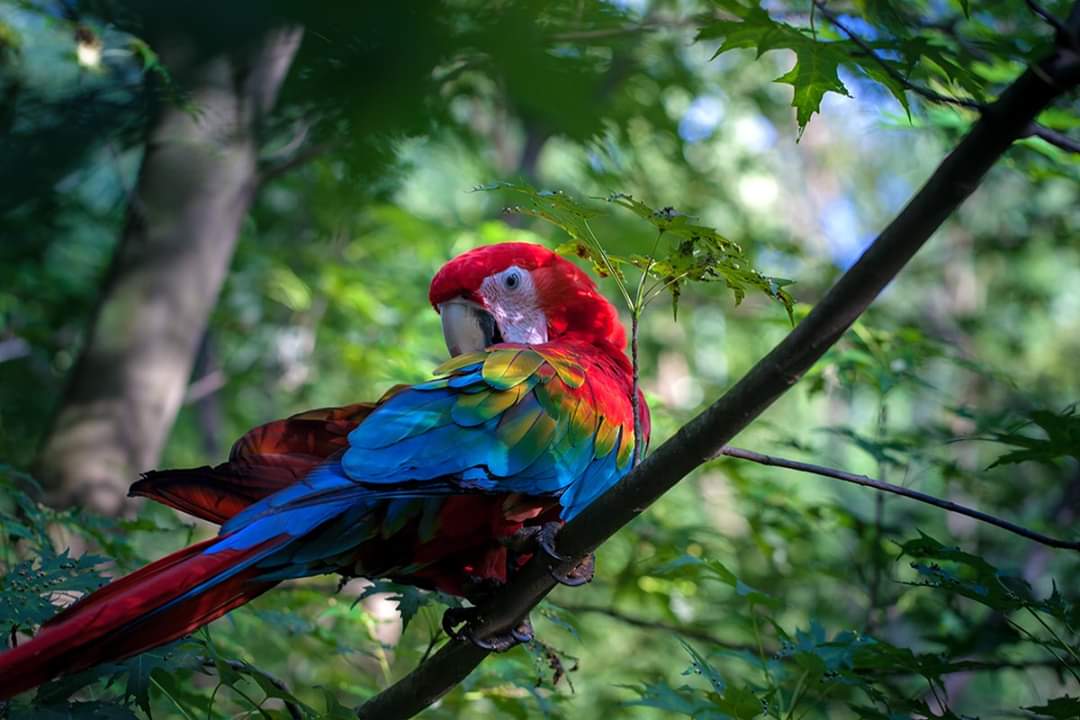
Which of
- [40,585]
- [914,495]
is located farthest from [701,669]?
[40,585]

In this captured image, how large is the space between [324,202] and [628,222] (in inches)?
43.4

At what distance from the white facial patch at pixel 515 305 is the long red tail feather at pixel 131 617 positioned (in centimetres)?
83

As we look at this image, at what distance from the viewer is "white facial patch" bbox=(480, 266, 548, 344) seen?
6.13 ft

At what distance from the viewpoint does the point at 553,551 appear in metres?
1.17

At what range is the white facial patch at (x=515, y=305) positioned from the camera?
1.87 m

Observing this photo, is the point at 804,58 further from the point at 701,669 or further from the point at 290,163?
the point at 290,163

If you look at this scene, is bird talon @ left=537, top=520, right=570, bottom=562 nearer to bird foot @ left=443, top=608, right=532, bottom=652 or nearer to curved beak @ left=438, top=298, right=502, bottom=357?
bird foot @ left=443, top=608, right=532, bottom=652

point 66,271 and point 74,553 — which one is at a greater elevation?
point 66,271

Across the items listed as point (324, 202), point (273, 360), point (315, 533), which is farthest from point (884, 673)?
point (273, 360)

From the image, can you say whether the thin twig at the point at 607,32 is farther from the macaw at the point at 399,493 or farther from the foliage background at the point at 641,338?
the macaw at the point at 399,493

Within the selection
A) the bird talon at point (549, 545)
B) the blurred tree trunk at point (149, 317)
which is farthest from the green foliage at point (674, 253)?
the blurred tree trunk at point (149, 317)

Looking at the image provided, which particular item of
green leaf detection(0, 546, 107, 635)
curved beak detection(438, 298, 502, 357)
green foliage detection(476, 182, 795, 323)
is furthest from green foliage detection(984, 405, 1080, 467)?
green leaf detection(0, 546, 107, 635)

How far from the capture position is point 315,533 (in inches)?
48.8

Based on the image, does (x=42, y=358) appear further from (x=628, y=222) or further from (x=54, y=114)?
(x=54, y=114)
